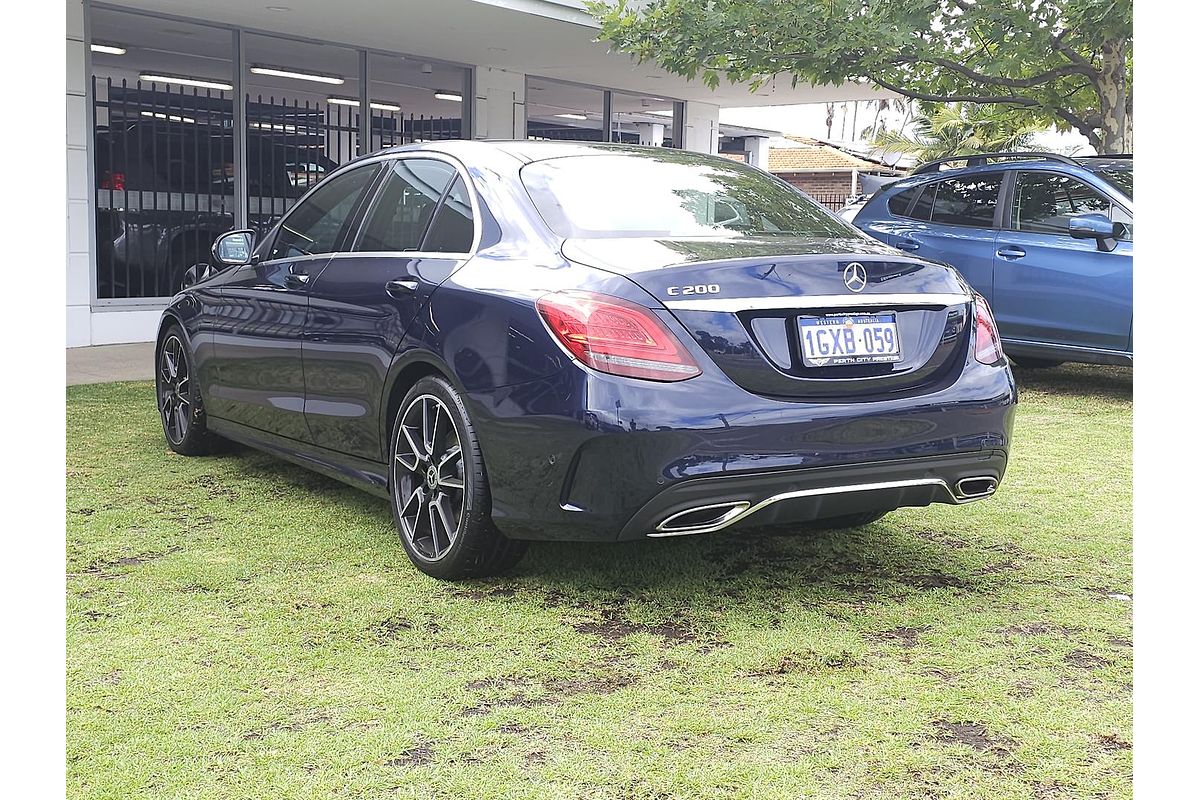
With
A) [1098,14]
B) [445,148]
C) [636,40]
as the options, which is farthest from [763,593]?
[636,40]

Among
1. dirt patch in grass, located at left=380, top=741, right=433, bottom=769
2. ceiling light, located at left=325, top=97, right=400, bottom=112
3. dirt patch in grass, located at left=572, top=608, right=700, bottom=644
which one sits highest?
ceiling light, located at left=325, top=97, right=400, bottom=112

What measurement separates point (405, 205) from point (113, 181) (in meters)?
8.68

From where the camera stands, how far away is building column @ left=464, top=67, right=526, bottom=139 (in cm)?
1681

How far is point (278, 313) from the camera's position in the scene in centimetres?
523

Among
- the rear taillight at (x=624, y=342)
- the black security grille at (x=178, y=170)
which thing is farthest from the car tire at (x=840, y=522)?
the black security grille at (x=178, y=170)

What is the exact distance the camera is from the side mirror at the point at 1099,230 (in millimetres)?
8469

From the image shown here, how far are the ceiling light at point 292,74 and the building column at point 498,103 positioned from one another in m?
2.47

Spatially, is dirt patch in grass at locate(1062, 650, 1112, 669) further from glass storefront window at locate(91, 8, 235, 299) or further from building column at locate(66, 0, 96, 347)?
glass storefront window at locate(91, 8, 235, 299)

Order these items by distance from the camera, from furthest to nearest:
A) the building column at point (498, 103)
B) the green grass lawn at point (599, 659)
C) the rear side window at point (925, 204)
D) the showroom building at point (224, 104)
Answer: the building column at point (498, 103) < the showroom building at point (224, 104) < the rear side window at point (925, 204) < the green grass lawn at point (599, 659)

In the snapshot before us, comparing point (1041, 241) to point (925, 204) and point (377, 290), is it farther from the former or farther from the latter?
point (377, 290)

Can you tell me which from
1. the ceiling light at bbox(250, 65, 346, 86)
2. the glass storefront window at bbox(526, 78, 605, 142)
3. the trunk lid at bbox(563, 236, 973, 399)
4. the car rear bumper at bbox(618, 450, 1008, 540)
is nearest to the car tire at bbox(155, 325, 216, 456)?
the trunk lid at bbox(563, 236, 973, 399)

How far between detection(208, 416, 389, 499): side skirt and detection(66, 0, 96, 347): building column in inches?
273

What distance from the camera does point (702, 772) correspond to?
9.06 ft

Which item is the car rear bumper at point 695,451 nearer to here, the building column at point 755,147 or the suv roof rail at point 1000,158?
the suv roof rail at point 1000,158
